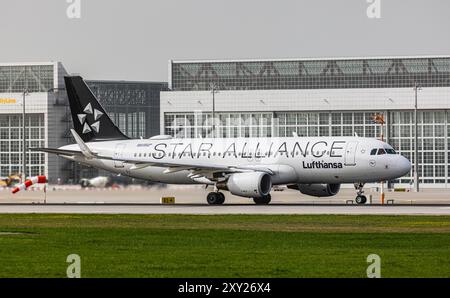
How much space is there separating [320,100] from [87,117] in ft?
158

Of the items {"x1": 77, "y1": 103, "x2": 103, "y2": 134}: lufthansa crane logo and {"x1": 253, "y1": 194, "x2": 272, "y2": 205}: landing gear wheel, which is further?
{"x1": 77, "y1": 103, "x2": 103, "y2": 134}: lufthansa crane logo

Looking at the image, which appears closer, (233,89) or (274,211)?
(274,211)

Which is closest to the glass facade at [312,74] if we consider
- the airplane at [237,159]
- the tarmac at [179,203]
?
the tarmac at [179,203]

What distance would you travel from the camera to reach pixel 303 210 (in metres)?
62.7

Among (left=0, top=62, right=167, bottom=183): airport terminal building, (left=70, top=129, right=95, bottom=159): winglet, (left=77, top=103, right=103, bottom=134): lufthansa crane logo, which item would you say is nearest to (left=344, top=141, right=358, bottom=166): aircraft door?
(left=70, top=129, right=95, bottom=159): winglet

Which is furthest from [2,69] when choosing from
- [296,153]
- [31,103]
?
Answer: [296,153]

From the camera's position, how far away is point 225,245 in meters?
39.5

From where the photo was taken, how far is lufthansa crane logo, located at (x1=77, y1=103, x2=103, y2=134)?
263ft

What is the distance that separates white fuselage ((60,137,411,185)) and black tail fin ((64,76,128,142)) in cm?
96

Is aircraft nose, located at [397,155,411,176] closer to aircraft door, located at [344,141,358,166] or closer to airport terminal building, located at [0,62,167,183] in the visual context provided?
aircraft door, located at [344,141,358,166]

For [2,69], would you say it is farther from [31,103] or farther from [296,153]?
[296,153]

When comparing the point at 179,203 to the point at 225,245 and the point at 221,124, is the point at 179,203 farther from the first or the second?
the point at 221,124

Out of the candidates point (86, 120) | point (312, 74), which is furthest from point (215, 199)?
point (312, 74)
